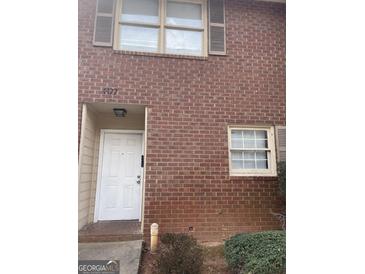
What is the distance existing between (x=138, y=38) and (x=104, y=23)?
606mm

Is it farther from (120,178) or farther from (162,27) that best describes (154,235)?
(162,27)

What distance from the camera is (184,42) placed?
406 centimetres

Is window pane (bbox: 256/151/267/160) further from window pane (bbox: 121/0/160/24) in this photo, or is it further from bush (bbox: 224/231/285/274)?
window pane (bbox: 121/0/160/24)

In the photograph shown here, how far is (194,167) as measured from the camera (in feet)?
12.2

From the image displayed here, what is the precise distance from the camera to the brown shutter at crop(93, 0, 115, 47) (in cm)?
380

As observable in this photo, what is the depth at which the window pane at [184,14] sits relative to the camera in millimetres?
4092

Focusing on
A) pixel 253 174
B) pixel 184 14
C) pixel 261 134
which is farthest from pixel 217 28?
pixel 253 174

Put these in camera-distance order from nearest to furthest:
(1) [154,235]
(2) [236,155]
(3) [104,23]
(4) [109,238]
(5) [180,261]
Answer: (5) [180,261] → (1) [154,235] → (4) [109,238] → (3) [104,23] → (2) [236,155]

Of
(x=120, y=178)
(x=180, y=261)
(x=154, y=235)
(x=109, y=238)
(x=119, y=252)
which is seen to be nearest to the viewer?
(x=180, y=261)

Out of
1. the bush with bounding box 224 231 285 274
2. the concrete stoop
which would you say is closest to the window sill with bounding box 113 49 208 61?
the bush with bounding box 224 231 285 274

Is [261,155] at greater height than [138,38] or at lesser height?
lesser
